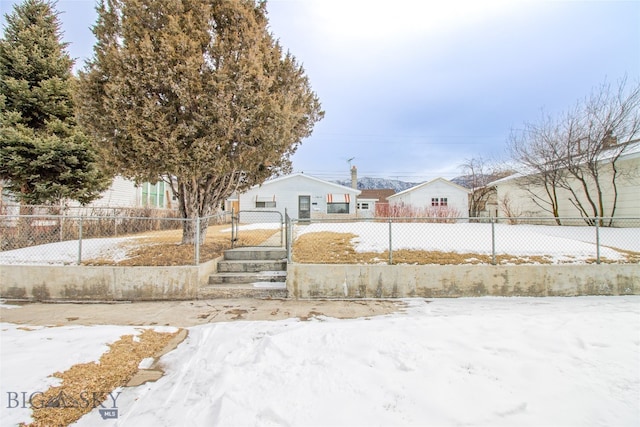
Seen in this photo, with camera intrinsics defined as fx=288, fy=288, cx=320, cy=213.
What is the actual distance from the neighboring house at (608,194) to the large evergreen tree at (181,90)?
13.0 metres

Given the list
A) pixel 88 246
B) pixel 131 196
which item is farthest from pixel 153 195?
pixel 88 246

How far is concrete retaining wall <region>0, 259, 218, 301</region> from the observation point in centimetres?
511

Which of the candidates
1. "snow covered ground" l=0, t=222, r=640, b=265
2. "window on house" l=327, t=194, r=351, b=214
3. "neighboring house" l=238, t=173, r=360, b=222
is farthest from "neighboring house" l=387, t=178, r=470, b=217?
"snow covered ground" l=0, t=222, r=640, b=265

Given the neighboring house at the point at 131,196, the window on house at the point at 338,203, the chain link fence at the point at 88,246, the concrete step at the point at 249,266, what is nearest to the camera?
the chain link fence at the point at 88,246

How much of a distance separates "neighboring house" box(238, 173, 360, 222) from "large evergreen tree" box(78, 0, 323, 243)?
1543 cm

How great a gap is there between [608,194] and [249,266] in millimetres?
14098

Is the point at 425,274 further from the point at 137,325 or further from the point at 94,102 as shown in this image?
the point at 94,102

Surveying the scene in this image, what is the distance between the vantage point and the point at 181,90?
510cm

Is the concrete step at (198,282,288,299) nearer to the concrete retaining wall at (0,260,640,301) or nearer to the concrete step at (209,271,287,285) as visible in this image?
the concrete retaining wall at (0,260,640,301)

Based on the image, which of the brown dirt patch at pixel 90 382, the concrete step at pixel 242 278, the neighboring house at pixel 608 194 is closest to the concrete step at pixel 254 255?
the concrete step at pixel 242 278

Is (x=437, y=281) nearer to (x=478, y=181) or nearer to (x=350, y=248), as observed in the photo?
(x=350, y=248)

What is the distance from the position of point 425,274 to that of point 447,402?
128 inches

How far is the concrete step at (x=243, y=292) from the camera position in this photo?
5113 mm

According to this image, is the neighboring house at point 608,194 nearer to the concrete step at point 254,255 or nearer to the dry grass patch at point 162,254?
the concrete step at point 254,255
